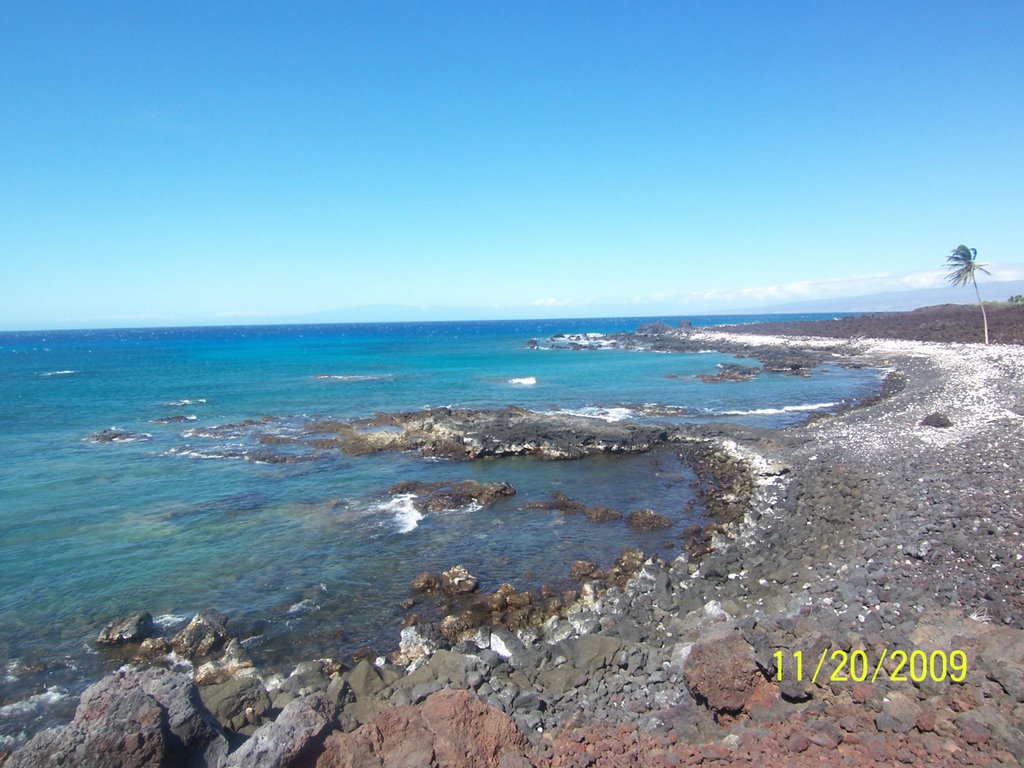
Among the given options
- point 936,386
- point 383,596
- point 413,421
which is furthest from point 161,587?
point 936,386

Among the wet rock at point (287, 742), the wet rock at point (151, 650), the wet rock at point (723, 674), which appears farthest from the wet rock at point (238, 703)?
the wet rock at point (723, 674)

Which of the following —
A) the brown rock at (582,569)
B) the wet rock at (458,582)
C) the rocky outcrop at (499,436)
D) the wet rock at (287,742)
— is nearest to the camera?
the wet rock at (287,742)

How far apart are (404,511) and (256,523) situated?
513 cm

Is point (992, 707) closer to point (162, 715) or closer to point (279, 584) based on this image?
point (162, 715)

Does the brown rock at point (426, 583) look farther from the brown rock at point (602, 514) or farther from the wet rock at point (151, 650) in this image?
the brown rock at point (602, 514)

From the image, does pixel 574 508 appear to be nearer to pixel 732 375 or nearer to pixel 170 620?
pixel 170 620

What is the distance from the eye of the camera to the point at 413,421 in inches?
1419

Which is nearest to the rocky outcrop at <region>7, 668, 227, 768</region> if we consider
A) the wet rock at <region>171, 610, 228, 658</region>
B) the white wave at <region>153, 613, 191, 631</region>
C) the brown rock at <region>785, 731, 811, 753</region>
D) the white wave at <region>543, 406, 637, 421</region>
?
the wet rock at <region>171, 610, 228, 658</region>

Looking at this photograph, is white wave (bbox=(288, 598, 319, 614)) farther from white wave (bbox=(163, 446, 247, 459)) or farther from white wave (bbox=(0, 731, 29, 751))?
white wave (bbox=(163, 446, 247, 459))

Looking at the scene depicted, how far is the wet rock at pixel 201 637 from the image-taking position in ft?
42.5

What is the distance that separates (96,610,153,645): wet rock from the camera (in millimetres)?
13359

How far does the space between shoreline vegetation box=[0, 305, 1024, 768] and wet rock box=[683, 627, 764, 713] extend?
3cm

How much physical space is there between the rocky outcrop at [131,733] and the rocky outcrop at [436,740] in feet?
6.06

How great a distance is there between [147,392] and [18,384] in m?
17.0
